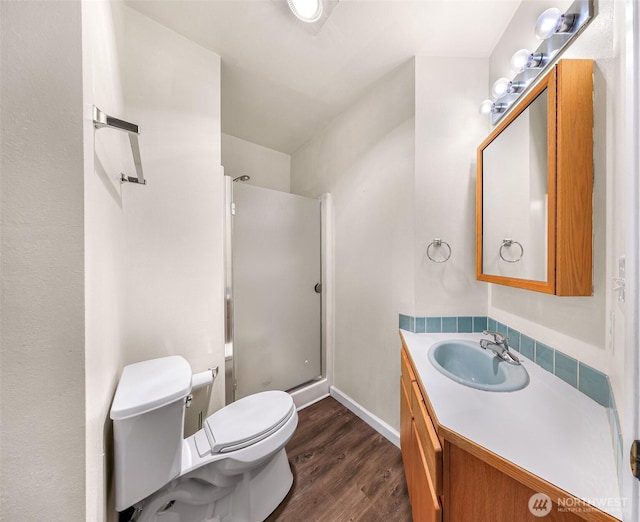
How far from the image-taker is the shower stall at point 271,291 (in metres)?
1.55

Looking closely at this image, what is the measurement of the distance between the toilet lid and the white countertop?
725 mm

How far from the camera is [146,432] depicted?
74 centimetres

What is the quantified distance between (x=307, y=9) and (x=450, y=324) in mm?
1786

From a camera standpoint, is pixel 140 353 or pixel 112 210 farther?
pixel 140 353

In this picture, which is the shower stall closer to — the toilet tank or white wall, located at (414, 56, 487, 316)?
the toilet tank

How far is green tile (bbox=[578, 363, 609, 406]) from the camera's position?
659 mm

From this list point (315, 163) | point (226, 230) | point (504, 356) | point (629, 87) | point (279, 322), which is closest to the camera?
point (629, 87)

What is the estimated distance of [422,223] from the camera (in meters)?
1.30

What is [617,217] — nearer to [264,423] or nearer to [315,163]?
[264,423]

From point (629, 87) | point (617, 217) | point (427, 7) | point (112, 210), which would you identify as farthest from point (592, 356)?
point (112, 210)

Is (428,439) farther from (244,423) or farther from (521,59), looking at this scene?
(521,59)

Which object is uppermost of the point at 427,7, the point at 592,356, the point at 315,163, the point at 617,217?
the point at 427,7

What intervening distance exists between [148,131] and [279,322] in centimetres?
145

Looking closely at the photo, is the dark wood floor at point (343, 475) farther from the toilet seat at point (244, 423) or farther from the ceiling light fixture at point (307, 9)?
the ceiling light fixture at point (307, 9)
